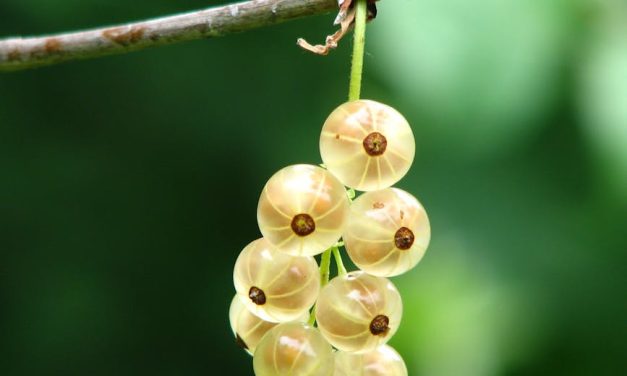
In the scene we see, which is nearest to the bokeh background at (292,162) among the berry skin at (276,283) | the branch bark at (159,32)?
the branch bark at (159,32)

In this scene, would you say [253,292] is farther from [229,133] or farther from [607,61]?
[229,133]

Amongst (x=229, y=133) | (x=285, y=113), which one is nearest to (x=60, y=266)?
(x=229, y=133)

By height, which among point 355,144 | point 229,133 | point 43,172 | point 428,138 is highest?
point 355,144

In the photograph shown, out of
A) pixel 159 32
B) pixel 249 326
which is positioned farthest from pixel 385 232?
pixel 159 32

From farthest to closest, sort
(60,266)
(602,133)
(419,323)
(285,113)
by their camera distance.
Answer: (60,266) → (285,113) → (419,323) → (602,133)

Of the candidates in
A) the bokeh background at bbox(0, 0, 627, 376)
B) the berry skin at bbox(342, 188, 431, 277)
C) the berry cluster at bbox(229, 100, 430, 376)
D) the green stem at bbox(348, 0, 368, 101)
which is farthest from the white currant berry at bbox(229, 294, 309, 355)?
the bokeh background at bbox(0, 0, 627, 376)

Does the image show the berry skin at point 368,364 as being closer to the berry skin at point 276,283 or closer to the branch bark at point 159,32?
the berry skin at point 276,283

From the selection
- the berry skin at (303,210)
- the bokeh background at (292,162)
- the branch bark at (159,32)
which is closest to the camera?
the berry skin at (303,210)
